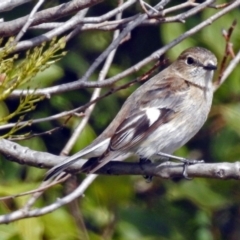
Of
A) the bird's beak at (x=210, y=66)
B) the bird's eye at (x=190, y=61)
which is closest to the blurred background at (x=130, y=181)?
the bird's eye at (x=190, y=61)

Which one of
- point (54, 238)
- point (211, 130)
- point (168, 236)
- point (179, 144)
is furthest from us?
point (211, 130)

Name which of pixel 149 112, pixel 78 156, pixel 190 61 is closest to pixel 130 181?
pixel 149 112

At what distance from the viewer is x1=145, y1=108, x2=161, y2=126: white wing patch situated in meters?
4.51

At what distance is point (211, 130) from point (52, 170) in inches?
90.6

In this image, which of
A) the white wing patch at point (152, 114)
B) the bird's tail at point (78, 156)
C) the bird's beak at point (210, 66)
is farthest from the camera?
the bird's beak at point (210, 66)

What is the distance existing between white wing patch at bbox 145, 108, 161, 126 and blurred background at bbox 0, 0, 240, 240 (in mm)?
461

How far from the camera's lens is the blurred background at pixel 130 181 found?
14.9 feet

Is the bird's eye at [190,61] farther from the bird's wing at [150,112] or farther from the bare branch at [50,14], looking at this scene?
the bare branch at [50,14]

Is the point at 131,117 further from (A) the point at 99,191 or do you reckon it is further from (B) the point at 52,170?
(B) the point at 52,170

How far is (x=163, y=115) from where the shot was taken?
180 inches

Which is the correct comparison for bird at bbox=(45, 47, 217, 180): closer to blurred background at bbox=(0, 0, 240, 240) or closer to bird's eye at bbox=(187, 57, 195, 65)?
bird's eye at bbox=(187, 57, 195, 65)

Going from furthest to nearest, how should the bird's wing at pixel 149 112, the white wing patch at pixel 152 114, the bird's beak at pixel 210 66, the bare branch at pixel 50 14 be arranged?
the bird's beak at pixel 210 66 < the white wing patch at pixel 152 114 < the bird's wing at pixel 149 112 < the bare branch at pixel 50 14

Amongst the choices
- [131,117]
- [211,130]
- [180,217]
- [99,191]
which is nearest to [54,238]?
[99,191]

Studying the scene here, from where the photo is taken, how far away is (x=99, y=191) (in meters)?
4.69
